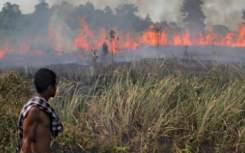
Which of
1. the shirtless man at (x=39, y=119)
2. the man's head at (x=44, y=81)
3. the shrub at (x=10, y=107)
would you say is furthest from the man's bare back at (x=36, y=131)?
the shrub at (x=10, y=107)

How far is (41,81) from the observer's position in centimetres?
177

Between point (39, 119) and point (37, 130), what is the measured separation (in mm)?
99

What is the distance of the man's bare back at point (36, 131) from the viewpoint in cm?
163

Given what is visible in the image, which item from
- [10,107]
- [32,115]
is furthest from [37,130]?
[10,107]

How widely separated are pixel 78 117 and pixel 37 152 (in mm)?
2494

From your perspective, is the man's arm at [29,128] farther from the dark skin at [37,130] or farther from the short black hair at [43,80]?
the short black hair at [43,80]

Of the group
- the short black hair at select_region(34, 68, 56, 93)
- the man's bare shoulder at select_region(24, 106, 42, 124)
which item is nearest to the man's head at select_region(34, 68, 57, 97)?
the short black hair at select_region(34, 68, 56, 93)

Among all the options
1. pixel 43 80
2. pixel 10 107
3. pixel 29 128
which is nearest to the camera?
pixel 29 128

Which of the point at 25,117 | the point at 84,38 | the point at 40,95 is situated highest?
the point at 84,38

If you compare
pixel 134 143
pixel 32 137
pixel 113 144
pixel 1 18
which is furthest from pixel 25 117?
pixel 1 18

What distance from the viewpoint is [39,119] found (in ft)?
5.55

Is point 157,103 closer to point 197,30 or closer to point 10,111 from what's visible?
point 10,111

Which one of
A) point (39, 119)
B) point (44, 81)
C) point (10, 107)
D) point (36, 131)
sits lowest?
point (10, 107)

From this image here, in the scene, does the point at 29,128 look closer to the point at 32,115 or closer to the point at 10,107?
the point at 32,115
